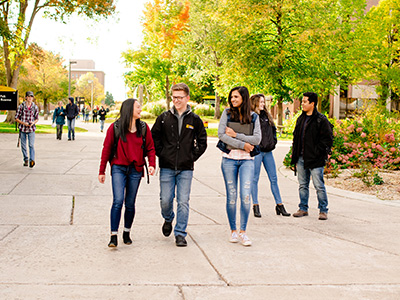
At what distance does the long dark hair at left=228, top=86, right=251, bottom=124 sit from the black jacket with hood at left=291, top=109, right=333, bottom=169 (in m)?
1.79

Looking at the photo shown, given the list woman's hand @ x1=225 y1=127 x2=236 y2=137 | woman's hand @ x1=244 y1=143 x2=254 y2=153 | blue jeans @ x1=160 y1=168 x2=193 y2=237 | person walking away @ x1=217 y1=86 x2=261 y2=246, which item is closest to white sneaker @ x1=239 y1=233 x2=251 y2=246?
person walking away @ x1=217 y1=86 x2=261 y2=246

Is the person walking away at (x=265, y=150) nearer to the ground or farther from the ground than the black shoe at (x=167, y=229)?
farther from the ground

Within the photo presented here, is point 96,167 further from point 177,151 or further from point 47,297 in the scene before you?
point 47,297

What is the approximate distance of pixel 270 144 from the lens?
7.39m

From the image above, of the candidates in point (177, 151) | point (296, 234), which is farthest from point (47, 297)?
point (296, 234)

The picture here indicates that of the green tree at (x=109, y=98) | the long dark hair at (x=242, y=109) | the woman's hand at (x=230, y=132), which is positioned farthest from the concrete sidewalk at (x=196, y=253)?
the green tree at (x=109, y=98)

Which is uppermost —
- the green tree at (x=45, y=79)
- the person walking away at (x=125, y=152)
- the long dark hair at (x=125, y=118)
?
the green tree at (x=45, y=79)

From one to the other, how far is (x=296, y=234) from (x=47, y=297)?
3.45m

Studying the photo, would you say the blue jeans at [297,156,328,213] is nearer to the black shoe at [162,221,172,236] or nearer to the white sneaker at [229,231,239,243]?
the white sneaker at [229,231,239,243]

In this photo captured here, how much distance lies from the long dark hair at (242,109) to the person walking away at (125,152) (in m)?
1.05

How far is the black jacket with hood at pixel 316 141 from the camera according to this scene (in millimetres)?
7184

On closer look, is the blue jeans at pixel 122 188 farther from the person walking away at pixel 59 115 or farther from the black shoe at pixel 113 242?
the person walking away at pixel 59 115

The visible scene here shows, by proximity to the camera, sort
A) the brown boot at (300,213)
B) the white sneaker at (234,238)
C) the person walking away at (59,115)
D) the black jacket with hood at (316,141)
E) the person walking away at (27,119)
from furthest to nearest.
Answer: the person walking away at (59,115), the person walking away at (27,119), the brown boot at (300,213), the black jacket with hood at (316,141), the white sneaker at (234,238)

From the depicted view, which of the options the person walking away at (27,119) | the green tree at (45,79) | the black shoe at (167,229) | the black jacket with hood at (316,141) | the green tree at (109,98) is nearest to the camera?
the black shoe at (167,229)
